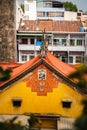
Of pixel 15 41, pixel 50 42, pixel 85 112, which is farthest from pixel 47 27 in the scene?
pixel 85 112

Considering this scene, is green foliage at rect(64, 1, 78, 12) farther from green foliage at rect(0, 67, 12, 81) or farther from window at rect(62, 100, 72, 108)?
green foliage at rect(0, 67, 12, 81)

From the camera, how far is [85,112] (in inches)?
219

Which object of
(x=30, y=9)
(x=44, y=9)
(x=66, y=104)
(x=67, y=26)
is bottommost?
(x=44, y=9)

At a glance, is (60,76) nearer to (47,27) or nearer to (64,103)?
(64,103)

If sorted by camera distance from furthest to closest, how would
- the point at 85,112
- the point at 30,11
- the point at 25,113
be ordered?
the point at 30,11, the point at 25,113, the point at 85,112

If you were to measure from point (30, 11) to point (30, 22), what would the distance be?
2314 cm

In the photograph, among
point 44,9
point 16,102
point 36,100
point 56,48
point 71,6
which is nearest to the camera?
point 16,102

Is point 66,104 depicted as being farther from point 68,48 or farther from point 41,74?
point 68,48

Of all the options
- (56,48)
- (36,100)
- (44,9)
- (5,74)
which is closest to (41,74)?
(36,100)

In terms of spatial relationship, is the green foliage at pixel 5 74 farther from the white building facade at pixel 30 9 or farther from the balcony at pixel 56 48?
the white building facade at pixel 30 9

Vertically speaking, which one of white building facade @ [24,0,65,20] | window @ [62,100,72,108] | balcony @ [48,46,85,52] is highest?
window @ [62,100,72,108]

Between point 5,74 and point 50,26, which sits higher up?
point 5,74

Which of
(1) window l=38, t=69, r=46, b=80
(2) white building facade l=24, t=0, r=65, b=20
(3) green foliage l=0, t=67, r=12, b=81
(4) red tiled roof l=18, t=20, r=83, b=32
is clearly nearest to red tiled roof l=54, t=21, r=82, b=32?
A: (4) red tiled roof l=18, t=20, r=83, b=32

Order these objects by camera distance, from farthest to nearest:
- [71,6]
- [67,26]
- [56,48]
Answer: [71,6] < [67,26] < [56,48]
